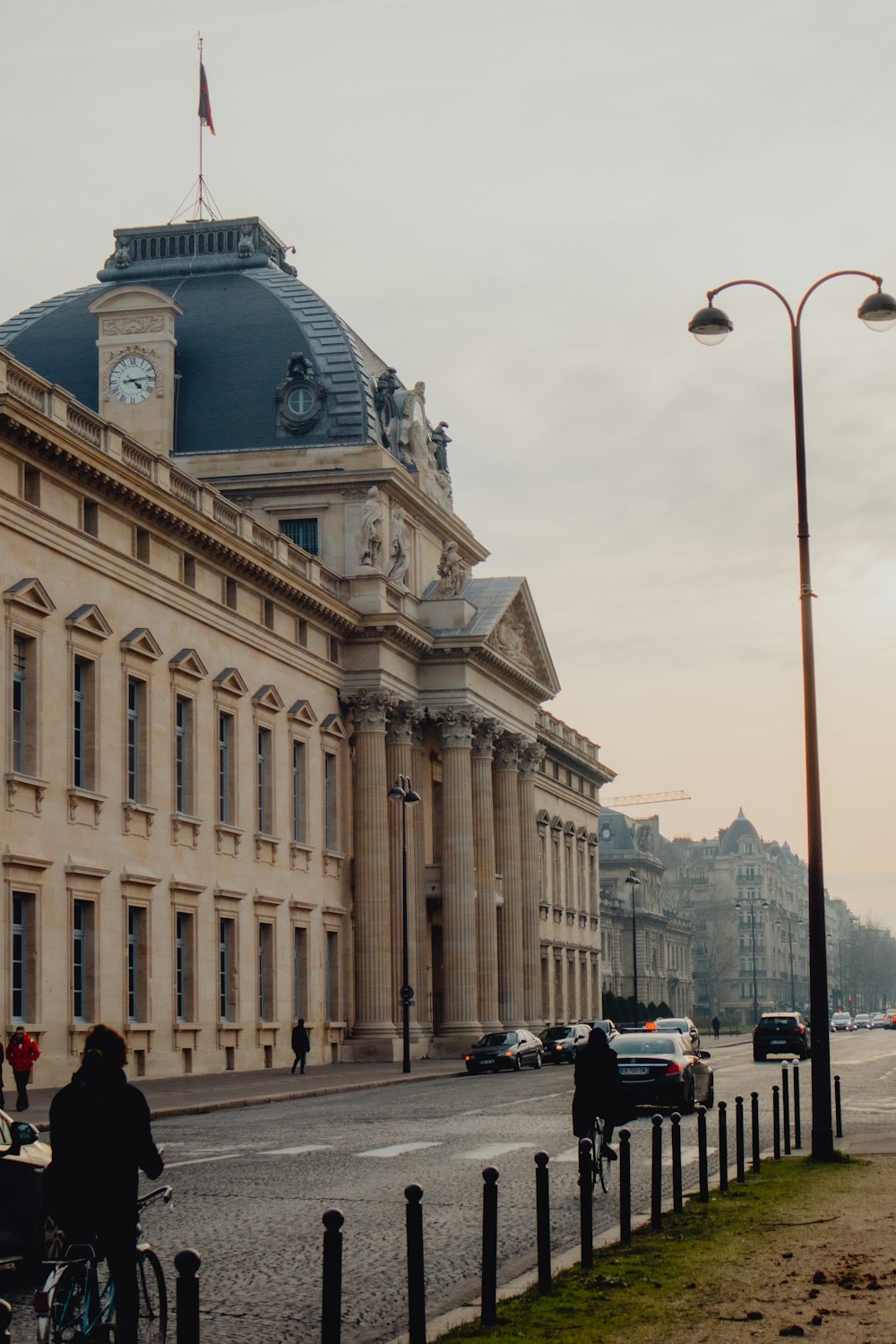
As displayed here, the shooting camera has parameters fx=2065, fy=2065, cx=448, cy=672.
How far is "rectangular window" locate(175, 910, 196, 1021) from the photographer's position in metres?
51.9

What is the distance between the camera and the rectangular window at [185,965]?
51906mm

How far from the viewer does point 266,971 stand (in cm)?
5884

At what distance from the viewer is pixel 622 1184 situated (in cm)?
1530

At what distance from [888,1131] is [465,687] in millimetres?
43854

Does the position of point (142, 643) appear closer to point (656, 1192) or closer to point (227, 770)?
point (227, 770)

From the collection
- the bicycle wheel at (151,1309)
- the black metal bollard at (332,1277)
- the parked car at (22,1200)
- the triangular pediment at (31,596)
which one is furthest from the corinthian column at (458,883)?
the black metal bollard at (332,1277)

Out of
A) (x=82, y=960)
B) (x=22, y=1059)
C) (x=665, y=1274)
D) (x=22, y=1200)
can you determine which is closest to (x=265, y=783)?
(x=82, y=960)

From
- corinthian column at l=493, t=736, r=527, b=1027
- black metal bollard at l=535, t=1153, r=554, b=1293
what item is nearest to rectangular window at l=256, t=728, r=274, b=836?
corinthian column at l=493, t=736, r=527, b=1027

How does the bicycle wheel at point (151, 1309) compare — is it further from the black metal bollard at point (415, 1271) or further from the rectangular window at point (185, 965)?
the rectangular window at point (185, 965)

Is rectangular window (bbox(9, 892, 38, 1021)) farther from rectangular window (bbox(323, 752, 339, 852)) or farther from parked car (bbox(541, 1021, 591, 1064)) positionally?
parked car (bbox(541, 1021, 591, 1064))

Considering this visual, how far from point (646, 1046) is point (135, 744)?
1908cm

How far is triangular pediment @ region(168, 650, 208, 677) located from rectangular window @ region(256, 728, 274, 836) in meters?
5.95

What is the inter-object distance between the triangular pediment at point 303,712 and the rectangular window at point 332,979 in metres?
6.88

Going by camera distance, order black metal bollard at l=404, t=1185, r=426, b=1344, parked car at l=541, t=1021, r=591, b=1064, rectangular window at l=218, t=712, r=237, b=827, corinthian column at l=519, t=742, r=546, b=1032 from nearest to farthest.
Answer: black metal bollard at l=404, t=1185, r=426, b=1344
rectangular window at l=218, t=712, r=237, b=827
parked car at l=541, t=1021, r=591, b=1064
corinthian column at l=519, t=742, r=546, b=1032
